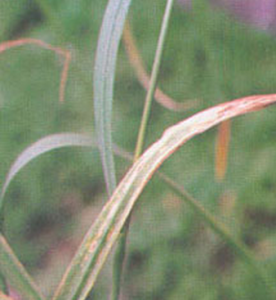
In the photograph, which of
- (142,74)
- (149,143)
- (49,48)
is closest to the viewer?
(49,48)

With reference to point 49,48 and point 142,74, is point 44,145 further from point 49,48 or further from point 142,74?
point 142,74

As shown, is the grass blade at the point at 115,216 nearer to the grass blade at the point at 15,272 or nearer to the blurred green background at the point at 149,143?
the grass blade at the point at 15,272

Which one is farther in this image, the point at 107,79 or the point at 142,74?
the point at 142,74

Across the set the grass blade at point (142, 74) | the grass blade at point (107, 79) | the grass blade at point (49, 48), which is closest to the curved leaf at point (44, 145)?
the grass blade at point (107, 79)

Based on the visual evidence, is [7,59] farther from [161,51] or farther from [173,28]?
[161,51]

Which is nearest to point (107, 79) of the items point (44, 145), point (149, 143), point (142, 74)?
point (44, 145)

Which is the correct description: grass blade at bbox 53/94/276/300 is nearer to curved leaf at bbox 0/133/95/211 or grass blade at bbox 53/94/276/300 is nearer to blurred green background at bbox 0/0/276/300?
curved leaf at bbox 0/133/95/211

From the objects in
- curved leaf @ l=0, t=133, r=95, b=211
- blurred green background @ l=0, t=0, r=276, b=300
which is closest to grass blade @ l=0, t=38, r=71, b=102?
blurred green background @ l=0, t=0, r=276, b=300

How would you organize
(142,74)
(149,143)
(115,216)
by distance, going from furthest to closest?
(149,143)
(142,74)
(115,216)
